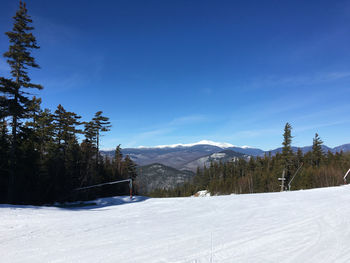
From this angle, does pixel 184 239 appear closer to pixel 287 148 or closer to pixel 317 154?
pixel 287 148

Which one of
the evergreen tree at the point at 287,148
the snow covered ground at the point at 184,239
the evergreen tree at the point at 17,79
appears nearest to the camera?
the snow covered ground at the point at 184,239

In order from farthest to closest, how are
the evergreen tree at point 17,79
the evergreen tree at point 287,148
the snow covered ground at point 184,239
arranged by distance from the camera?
1. the evergreen tree at point 287,148
2. the evergreen tree at point 17,79
3. the snow covered ground at point 184,239

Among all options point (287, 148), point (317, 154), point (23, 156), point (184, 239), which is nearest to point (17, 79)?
point (23, 156)

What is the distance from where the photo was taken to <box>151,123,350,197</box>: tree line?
44.6 metres

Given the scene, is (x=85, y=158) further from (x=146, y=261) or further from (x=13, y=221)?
(x=146, y=261)

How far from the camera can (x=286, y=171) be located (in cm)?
4500

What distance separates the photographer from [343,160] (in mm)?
53125

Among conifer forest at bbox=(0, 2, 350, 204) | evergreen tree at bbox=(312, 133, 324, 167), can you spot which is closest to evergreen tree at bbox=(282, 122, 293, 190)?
evergreen tree at bbox=(312, 133, 324, 167)

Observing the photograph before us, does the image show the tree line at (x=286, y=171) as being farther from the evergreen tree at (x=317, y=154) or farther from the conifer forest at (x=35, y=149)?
the conifer forest at (x=35, y=149)

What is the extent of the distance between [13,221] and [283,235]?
8.46 meters

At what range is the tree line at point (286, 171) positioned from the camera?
44594 millimetres

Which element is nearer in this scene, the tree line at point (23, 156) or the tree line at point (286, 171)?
the tree line at point (23, 156)

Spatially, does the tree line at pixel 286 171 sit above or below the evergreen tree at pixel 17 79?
below

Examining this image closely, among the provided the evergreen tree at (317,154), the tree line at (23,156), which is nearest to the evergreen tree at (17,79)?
the tree line at (23,156)
